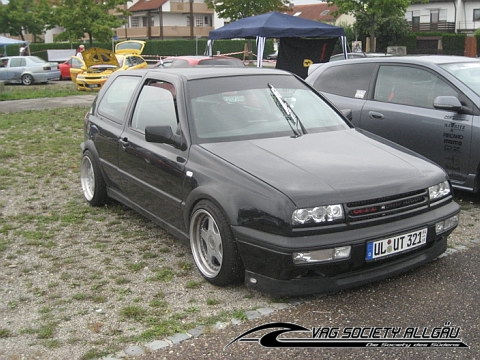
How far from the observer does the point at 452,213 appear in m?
4.29

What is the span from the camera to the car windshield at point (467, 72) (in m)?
6.44

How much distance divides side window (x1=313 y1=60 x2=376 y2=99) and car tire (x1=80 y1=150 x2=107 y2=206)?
3.28 m

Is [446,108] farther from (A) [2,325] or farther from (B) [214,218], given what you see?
(A) [2,325]

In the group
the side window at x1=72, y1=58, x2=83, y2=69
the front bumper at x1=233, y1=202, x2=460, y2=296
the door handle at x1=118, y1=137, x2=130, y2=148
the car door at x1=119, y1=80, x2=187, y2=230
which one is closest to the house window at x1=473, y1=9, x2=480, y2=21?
the side window at x1=72, y1=58, x2=83, y2=69

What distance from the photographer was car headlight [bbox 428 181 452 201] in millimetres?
4207

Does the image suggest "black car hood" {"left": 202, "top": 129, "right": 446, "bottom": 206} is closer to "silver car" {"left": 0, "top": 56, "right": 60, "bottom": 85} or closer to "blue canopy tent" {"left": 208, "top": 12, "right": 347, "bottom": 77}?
"blue canopy tent" {"left": 208, "top": 12, "right": 347, "bottom": 77}

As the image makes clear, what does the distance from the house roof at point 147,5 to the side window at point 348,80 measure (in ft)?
201

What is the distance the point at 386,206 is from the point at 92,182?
3697 millimetres

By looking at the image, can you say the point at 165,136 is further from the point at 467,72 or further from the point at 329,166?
the point at 467,72

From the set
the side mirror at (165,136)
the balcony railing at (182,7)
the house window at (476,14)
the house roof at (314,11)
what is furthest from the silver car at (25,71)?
the house window at (476,14)

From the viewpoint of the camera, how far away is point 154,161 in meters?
5.00

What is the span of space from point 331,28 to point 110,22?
62.2ft

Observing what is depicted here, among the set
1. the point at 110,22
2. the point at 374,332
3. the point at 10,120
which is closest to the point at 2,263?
the point at 374,332

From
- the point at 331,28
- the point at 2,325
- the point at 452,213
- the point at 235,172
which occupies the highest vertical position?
the point at 331,28
